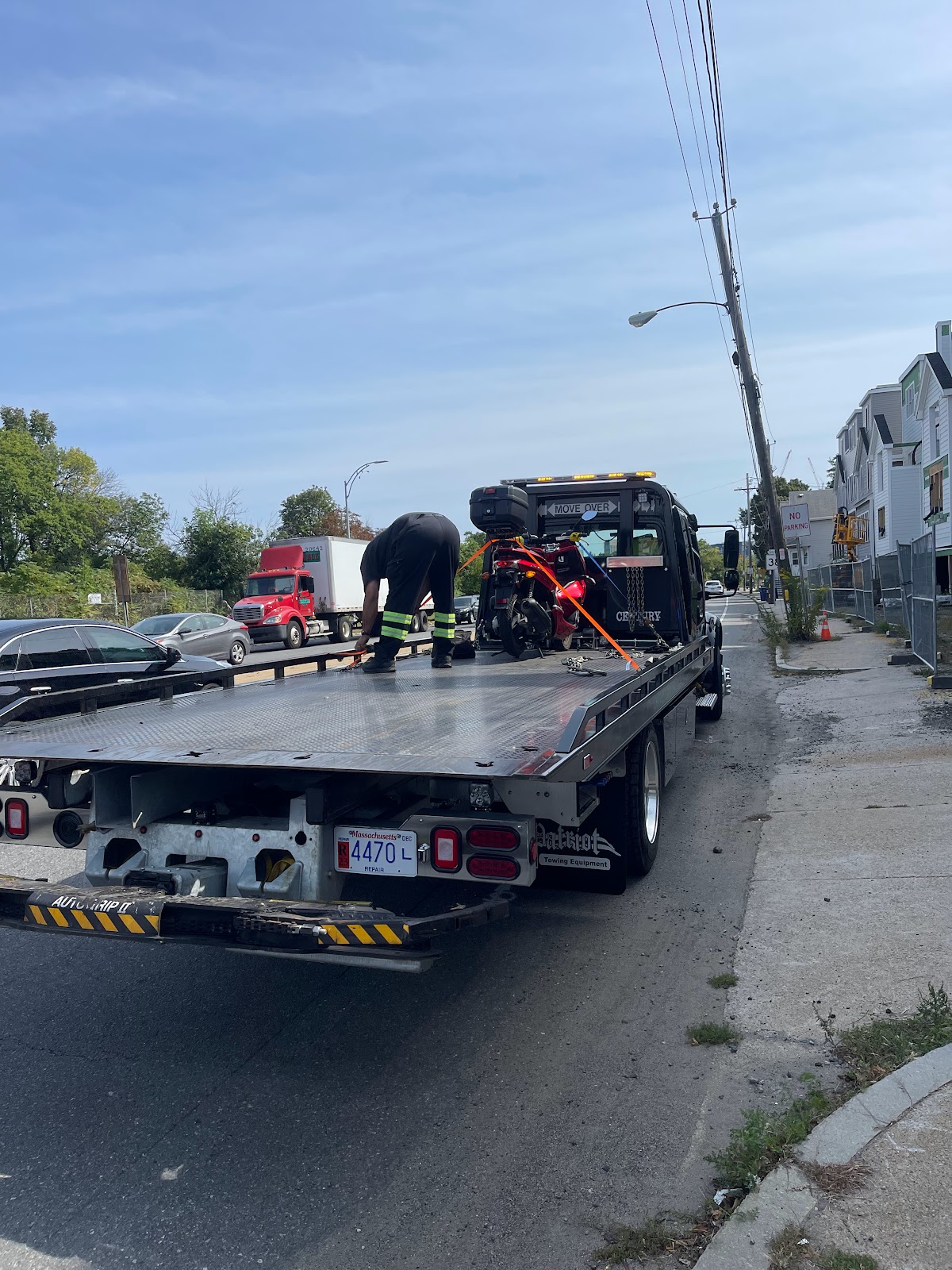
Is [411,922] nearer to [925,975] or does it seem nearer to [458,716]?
[458,716]

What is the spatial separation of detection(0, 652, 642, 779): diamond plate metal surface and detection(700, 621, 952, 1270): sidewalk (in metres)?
1.49

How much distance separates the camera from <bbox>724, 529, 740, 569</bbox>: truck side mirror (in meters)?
9.97

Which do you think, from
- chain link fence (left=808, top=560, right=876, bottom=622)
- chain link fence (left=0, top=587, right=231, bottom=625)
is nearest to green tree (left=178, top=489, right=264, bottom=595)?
chain link fence (left=0, top=587, right=231, bottom=625)

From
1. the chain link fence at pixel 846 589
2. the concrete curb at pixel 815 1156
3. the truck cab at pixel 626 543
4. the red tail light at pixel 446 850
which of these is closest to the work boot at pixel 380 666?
the truck cab at pixel 626 543

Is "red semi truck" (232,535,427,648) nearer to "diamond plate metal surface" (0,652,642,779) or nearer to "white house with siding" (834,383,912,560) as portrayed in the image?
"white house with siding" (834,383,912,560)

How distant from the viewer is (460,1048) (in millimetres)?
3828

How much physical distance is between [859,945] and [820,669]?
36.9ft

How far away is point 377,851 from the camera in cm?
362

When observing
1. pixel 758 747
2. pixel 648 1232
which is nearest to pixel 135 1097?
pixel 648 1232

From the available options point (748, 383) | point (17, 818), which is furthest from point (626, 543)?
point (748, 383)

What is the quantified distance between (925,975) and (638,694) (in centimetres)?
186

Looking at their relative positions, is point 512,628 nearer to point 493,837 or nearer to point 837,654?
point 493,837

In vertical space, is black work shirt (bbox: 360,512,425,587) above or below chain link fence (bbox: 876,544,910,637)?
above

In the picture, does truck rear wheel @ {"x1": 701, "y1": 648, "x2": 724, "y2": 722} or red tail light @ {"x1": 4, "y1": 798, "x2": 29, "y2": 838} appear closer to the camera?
red tail light @ {"x1": 4, "y1": 798, "x2": 29, "y2": 838}
